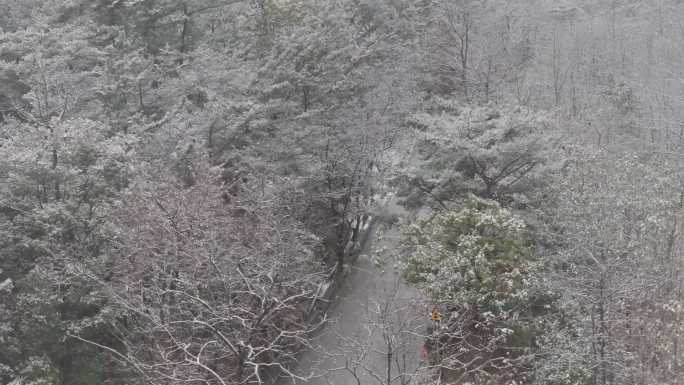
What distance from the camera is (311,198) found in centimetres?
1653

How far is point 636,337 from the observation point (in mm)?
9852

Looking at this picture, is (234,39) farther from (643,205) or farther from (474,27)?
(643,205)

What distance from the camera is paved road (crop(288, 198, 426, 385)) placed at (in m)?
12.4

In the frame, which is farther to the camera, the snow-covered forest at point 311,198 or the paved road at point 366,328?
the paved road at point 366,328

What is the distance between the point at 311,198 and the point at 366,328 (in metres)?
4.97

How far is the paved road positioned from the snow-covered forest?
0.75 ft

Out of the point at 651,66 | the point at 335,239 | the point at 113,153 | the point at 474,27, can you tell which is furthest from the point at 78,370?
the point at 651,66

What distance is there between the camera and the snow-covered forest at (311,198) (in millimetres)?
10430

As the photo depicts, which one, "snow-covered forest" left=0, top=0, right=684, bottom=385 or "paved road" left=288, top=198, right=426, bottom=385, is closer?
"snow-covered forest" left=0, top=0, right=684, bottom=385

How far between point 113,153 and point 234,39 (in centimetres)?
861

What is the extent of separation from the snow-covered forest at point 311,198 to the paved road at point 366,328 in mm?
229

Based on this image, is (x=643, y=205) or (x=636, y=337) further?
(x=643, y=205)

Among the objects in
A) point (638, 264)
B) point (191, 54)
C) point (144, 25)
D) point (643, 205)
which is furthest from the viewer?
point (144, 25)

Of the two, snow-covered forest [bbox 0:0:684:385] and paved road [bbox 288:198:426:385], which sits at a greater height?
snow-covered forest [bbox 0:0:684:385]
